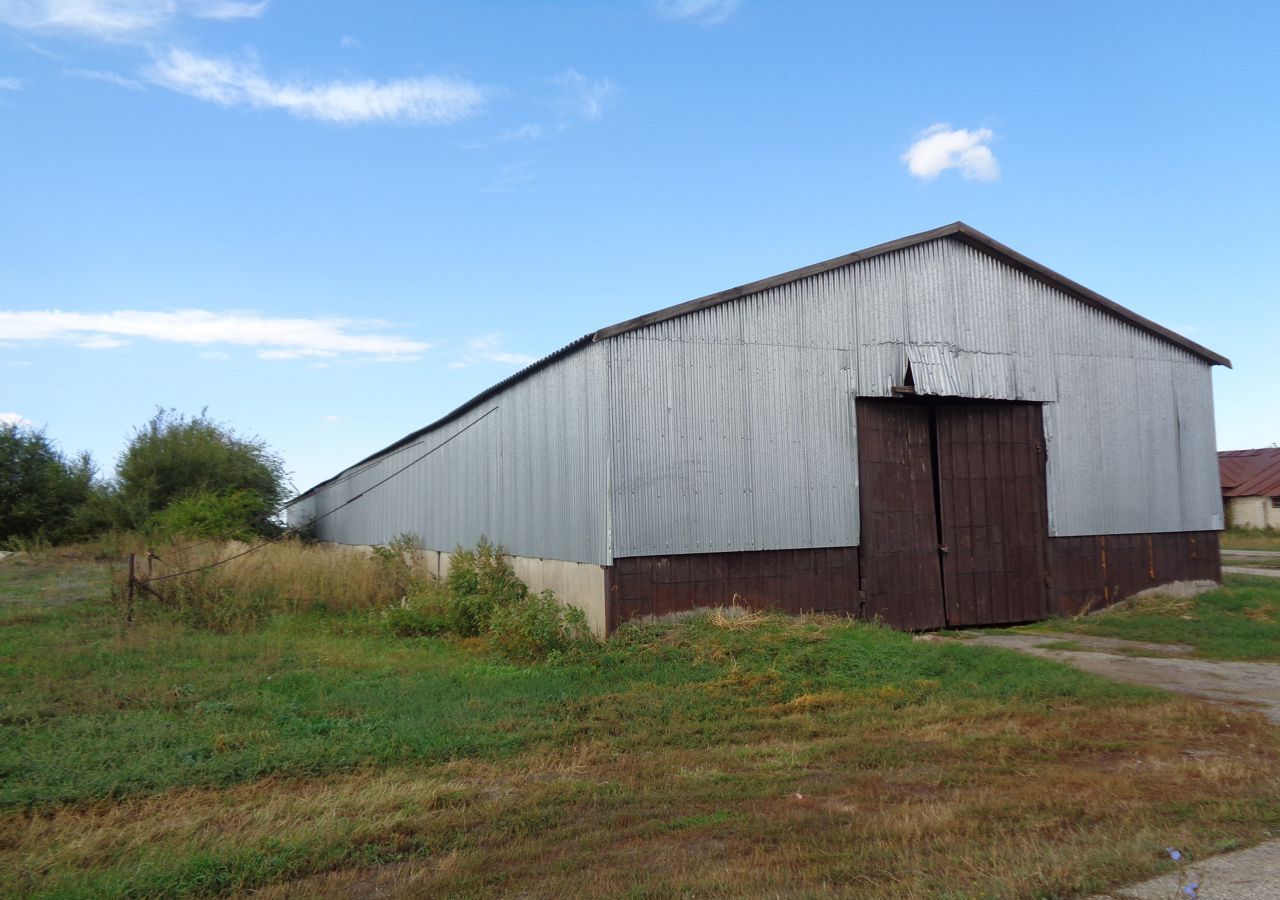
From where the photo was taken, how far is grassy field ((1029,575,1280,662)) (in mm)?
13633

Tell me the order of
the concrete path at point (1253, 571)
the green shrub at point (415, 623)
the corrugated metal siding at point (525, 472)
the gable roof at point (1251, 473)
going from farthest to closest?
the gable roof at point (1251, 473) → the concrete path at point (1253, 571) → the green shrub at point (415, 623) → the corrugated metal siding at point (525, 472)

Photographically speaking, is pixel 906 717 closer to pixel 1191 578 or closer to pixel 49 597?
pixel 1191 578

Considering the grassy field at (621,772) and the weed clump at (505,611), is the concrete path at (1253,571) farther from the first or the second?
the weed clump at (505,611)

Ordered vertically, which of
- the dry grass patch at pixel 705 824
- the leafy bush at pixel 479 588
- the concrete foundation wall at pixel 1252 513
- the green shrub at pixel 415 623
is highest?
the concrete foundation wall at pixel 1252 513

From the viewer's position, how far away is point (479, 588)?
54.2ft

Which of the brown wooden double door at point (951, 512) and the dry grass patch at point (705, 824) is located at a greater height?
the brown wooden double door at point (951, 512)

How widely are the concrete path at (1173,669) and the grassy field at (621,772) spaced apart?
33.8 inches

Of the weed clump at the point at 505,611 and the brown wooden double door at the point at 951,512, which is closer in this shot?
the weed clump at the point at 505,611

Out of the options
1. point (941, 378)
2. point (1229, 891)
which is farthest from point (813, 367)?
point (1229, 891)

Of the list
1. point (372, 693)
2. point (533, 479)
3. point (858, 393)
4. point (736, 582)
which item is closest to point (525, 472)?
point (533, 479)

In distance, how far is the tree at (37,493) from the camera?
124ft

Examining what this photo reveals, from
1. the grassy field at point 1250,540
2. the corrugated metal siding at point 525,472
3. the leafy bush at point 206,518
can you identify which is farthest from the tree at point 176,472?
the grassy field at point 1250,540

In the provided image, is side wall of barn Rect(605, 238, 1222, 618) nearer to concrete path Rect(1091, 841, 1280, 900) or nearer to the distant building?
concrete path Rect(1091, 841, 1280, 900)

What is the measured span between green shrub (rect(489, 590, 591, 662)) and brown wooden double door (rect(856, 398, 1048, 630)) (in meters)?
4.75
